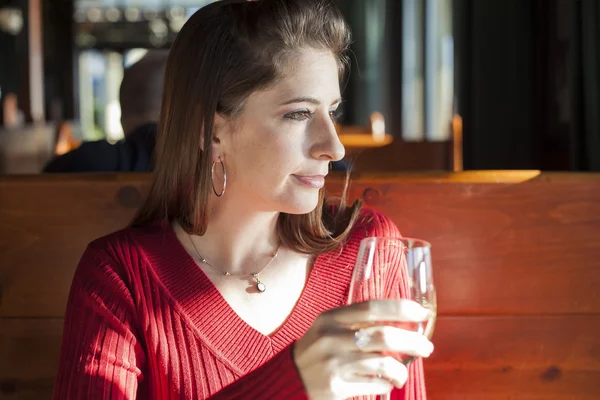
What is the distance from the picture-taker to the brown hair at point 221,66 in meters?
1.33

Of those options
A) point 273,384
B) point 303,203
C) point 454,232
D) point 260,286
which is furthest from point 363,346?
point 454,232

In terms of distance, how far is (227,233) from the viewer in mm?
1450

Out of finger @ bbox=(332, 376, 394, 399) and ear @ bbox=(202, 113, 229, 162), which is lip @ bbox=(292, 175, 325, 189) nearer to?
ear @ bbox=(202, 113, 229, 162)

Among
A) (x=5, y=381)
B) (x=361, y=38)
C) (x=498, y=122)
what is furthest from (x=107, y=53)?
(x=5, y=381)

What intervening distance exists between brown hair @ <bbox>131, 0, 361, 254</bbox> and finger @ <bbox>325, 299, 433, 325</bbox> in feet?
2.02

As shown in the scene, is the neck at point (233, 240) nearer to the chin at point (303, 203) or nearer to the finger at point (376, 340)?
the chin at point (303, 203)

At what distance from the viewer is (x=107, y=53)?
25438 millimetres

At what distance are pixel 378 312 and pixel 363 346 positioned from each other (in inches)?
1.6

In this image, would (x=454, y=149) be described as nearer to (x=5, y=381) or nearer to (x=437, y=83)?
(x=5, y=381)

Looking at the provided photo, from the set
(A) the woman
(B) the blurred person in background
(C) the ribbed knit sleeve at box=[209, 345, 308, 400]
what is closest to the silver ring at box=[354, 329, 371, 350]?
(C) the ribbed knit sleeve at box=[209, 345, 308, 400]

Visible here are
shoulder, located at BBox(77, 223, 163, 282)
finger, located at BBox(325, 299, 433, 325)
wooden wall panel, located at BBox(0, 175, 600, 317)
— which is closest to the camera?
finger, located at BBox(325, 299, 433, 325)

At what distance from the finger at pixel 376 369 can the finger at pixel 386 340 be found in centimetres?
1

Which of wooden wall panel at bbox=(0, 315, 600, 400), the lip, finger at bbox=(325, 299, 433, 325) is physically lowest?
wooden wall panel at bbox=(0, 315, 600, 400)

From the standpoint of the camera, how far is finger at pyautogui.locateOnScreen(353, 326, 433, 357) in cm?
77
